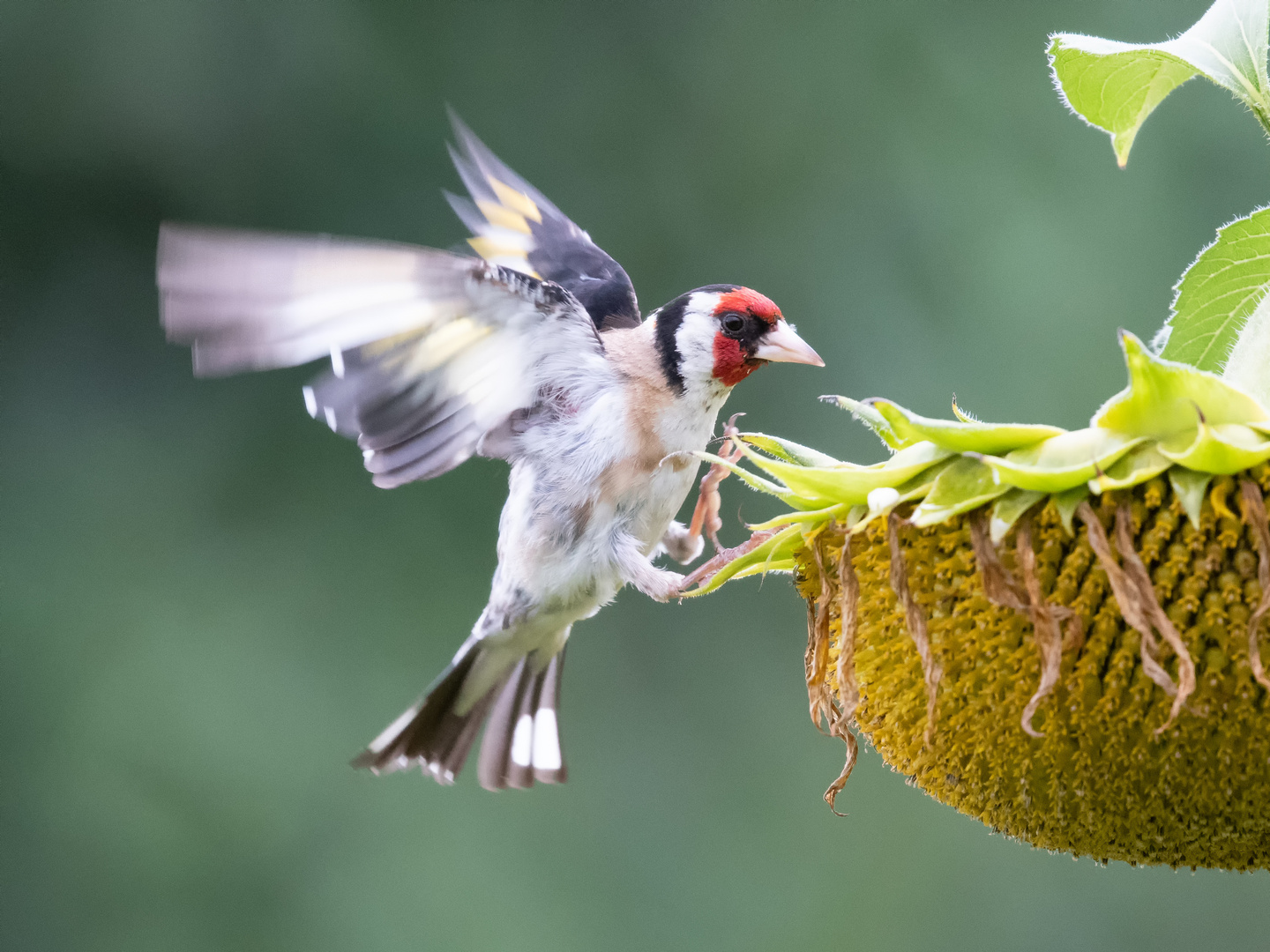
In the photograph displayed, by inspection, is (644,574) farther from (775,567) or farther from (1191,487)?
(1191,487)

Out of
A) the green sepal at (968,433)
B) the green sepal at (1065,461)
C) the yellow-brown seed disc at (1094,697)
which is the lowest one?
the yellow-brown seed disc at (1094,697)

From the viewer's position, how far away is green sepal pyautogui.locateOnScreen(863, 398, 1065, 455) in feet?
4.11

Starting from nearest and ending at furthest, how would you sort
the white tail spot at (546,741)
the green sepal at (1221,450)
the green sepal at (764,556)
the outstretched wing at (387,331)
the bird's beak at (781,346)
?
the green sepal at (1221,450)
the green sepal at (764,556)
the outstretched wing at (387,331)
the bird's beak at (781,346)
the white tail spot at (546,741)

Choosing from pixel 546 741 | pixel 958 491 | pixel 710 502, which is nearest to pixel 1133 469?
pixel 958 491

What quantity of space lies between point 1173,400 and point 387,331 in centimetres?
120

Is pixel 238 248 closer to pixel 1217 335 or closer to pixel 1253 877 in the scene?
pixel 1217 335

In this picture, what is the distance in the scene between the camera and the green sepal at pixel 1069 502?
121 centimetres

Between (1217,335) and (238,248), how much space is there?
121cm

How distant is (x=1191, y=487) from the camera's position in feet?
3.81

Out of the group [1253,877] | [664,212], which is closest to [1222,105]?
[664,212]

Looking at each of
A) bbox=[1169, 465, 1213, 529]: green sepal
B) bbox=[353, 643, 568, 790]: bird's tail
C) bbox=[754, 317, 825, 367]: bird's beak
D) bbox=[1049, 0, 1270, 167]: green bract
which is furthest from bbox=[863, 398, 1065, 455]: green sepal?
bbox=[353, 643, 568, 790]: bird's tail

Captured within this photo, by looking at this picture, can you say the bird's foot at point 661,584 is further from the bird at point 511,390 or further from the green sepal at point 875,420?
the green sepal at point 875,420

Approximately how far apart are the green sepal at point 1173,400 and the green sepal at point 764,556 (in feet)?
1.19

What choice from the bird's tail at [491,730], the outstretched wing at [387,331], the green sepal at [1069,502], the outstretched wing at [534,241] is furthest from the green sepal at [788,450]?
the bird's tail at [491,730]
